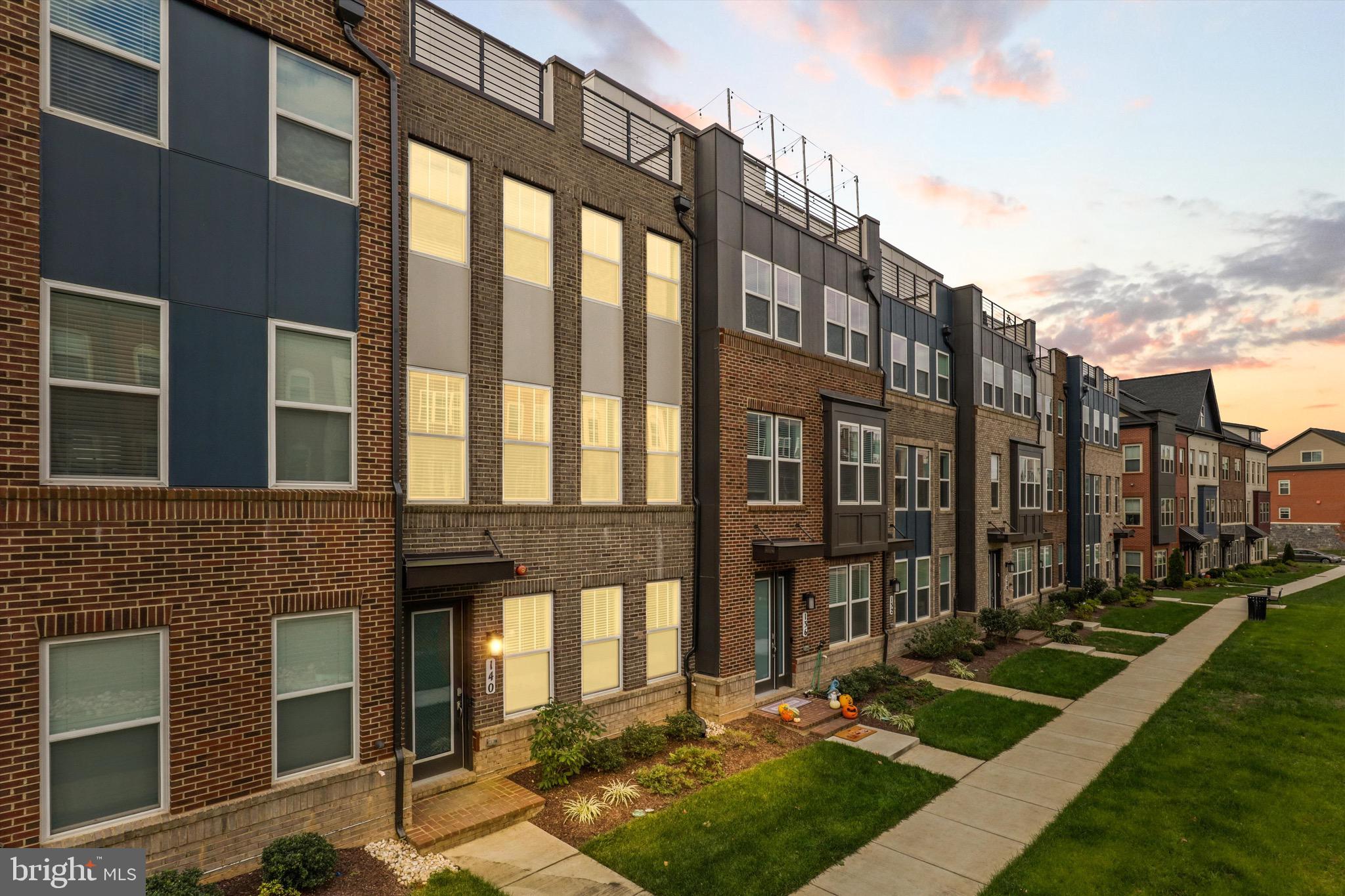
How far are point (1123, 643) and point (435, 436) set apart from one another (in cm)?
2459

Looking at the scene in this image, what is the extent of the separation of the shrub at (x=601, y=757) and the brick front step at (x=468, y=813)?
1291mm

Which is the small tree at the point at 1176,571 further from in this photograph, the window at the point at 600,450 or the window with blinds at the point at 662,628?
the window at the point at 600,450

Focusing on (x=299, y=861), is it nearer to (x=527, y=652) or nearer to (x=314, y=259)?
(x=527, y=652)

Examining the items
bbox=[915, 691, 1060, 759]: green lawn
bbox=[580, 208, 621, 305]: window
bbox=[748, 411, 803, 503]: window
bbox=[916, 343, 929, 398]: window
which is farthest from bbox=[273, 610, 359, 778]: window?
bbox=[916, 343, 929, 398]: window

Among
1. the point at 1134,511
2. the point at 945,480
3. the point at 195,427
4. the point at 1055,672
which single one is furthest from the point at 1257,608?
the point at 195,427

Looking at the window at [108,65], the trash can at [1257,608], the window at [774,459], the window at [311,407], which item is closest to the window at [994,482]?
the window at [774,459]

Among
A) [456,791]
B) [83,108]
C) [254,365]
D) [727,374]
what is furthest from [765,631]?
[83,108]

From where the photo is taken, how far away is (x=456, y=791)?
33.3ft

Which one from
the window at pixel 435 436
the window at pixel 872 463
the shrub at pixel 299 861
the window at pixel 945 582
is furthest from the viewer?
the window at pixel 945 582

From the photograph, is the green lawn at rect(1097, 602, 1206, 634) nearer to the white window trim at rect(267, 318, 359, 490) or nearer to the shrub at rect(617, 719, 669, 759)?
the shrub at rect(617, 719, 669, 759)

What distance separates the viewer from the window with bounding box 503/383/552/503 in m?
11.4

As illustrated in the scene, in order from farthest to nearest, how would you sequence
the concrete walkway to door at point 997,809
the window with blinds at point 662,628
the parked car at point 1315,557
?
the parked car at point 1315,557 → the window with blinds at point 662,628 → the concrete walkway to door at point 997,809

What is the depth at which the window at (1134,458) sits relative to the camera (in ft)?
139

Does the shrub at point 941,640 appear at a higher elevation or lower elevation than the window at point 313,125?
lower
